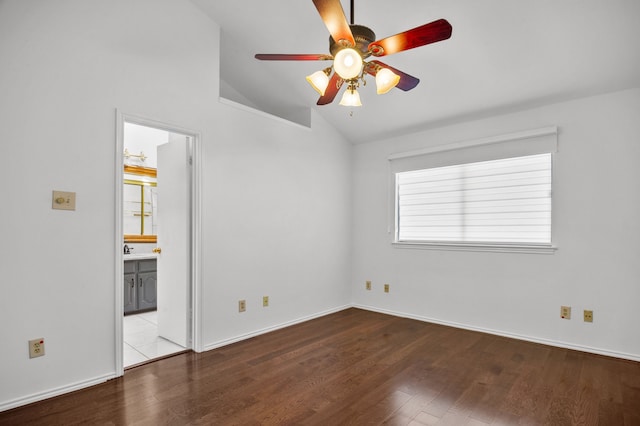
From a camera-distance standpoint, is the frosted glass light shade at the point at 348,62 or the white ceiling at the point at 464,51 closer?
the frosted glass light shade at the point at 348,62

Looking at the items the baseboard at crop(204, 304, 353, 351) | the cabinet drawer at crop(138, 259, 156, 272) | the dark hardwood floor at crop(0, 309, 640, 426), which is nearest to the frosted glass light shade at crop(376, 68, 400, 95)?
the dark hardwood floor at crop(0, 309, 640, 426)

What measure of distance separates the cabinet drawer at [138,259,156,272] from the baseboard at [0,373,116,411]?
2277 millimetres

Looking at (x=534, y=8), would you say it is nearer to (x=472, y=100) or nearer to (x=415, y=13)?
(x=415, y=13)

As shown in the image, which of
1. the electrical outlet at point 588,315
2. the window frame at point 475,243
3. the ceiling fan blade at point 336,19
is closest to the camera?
the ceiling fan blade at point 336,19

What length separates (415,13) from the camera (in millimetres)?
2912

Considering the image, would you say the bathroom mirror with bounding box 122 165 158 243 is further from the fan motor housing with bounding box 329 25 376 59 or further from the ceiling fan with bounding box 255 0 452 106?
the fan motor housing with bounding box 329 25 376 59

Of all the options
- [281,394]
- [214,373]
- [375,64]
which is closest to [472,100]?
[375,64]

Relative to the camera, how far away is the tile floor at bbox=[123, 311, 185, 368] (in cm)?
320

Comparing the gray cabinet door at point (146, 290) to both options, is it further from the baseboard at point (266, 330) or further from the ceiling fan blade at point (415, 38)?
the ceiling fan blade at point (415, 38)

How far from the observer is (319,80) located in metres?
2.31

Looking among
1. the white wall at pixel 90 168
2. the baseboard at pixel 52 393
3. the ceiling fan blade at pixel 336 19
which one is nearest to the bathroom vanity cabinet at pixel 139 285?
the white wall at pixel 90 168

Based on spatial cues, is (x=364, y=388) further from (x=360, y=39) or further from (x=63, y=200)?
(x=63, y=200)

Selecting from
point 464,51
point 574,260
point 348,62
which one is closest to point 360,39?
point 348,62

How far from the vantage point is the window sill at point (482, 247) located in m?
3.56
